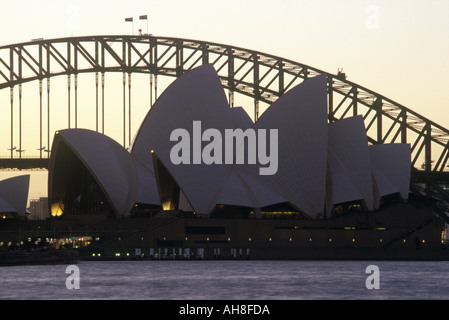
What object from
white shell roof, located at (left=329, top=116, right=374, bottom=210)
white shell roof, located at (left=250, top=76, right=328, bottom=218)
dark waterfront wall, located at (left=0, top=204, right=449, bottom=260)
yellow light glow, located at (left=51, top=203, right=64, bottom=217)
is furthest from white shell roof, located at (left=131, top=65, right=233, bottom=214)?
yellow light glow, located at (left=51, top=203, right=64, bottom=217)

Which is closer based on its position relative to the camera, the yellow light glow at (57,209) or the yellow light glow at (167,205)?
the yellow light glow at (167,205)

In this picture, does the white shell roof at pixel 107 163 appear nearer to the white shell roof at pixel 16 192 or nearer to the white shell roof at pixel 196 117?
the white shell roof at pixel 196 117

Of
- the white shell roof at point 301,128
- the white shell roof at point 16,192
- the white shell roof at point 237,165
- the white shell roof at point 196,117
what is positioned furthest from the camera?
the white shell roof at point 16,192

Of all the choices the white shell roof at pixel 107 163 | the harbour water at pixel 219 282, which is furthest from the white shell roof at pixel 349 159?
the white shell roof at pixel 107 163

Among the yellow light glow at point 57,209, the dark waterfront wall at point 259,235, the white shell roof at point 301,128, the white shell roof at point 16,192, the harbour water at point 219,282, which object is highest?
the white shell roof at point 301,128

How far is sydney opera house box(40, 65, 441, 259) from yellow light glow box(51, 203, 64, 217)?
7.50ft

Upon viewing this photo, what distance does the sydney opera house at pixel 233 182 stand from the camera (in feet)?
323

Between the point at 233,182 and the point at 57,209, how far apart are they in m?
20.5

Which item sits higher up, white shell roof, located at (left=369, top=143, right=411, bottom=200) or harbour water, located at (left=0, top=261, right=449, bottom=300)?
white shell roof, located at (left=369, top=143, right=411, bottom=200)

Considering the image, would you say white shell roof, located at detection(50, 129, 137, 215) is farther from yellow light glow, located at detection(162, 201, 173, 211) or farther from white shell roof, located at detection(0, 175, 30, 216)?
white shell roof, located at detection(0, 175, 30, 216)

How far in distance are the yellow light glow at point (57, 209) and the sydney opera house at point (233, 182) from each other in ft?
7.50

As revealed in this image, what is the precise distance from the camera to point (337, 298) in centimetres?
5553

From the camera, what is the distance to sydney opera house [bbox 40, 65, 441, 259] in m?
98.3
